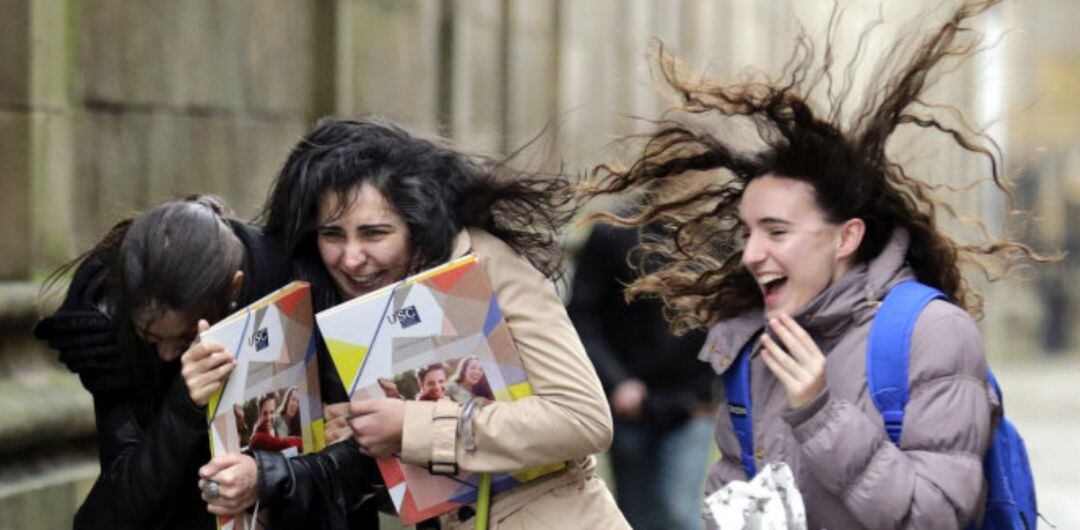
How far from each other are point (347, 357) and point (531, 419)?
400mm

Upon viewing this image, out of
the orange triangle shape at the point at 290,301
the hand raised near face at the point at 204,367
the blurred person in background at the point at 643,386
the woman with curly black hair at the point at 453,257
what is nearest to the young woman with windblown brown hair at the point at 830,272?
the woman with curly black hair at the point at 453,257

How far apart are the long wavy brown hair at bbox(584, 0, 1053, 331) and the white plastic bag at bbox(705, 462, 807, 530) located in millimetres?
586

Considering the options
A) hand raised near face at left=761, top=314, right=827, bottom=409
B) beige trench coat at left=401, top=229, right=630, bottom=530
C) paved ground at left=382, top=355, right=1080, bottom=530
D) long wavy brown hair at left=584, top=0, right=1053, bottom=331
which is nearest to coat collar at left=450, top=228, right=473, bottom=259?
beige trench coat at left=401, top=229, right=630, bottom=530

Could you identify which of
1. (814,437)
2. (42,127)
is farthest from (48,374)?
(814,437)

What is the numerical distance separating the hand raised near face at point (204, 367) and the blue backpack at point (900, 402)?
43.1 inches

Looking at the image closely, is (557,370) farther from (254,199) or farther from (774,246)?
(254,199)

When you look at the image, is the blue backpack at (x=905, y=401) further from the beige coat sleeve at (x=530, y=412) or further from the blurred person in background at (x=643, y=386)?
the blurred person in background at (x=643, y=386)

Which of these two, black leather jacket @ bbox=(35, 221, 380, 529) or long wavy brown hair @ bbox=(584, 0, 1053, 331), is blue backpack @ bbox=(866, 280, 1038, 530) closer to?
long wavy brown hair @ bbox=(584, 0, 1053, 331)

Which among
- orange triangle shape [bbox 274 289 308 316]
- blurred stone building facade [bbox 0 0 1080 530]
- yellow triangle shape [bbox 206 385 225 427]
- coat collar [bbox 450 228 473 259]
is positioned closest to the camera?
yellow triangle shape [bbox 206 385 225 427]

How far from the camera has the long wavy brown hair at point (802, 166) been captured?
4.59m

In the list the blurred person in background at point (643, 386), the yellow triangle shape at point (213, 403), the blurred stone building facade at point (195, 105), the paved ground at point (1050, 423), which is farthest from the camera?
the paved ground at point (1050, 423)

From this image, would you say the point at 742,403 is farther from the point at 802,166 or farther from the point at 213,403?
the point at 213,403

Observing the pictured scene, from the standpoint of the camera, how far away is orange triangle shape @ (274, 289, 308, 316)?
4469 mm

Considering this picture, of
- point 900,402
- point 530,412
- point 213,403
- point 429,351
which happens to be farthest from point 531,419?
point 900,402
